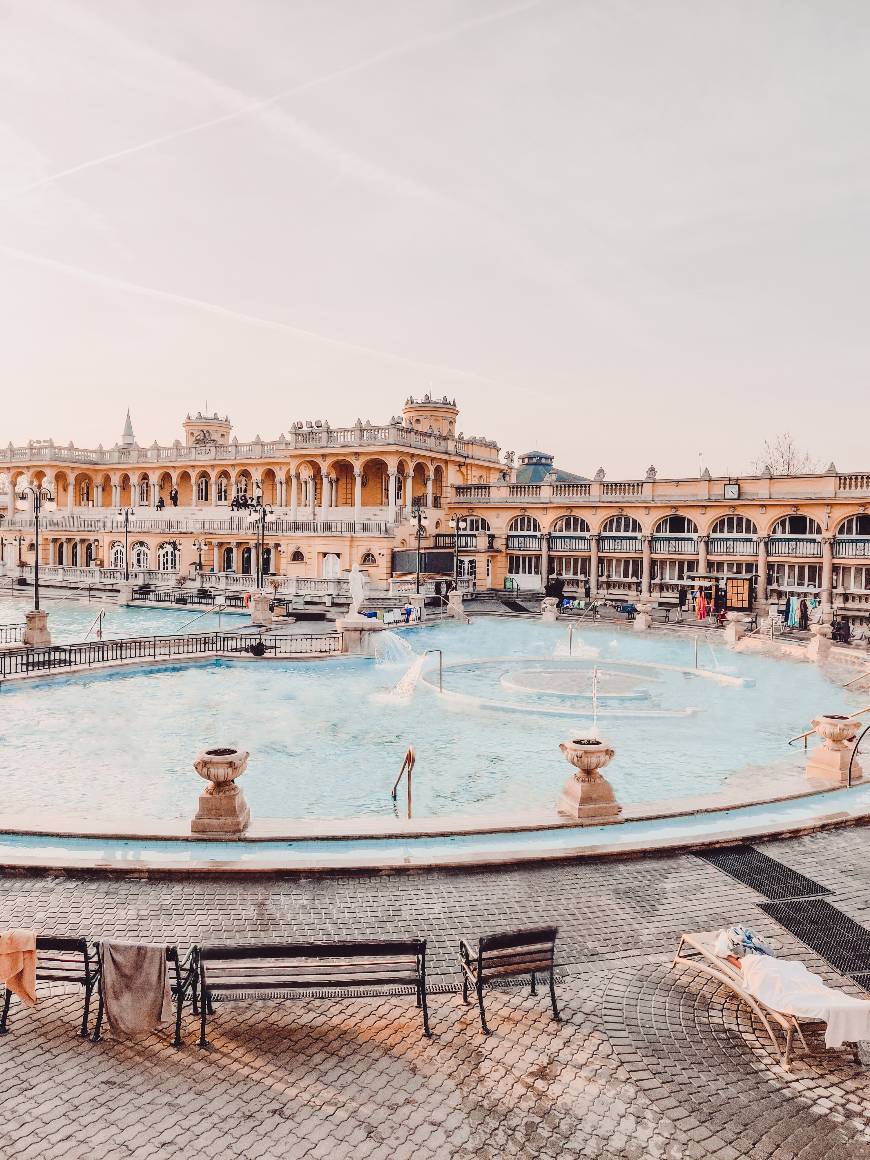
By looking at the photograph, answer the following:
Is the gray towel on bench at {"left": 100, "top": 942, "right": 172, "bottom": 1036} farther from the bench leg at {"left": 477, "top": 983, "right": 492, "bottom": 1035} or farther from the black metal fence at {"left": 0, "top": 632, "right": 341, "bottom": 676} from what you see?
the black metal fence at {"left": 0, "top": 632, "right": 341, "bottom": 676}

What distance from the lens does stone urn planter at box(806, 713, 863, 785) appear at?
12.8 m

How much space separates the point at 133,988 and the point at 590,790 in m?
6.64

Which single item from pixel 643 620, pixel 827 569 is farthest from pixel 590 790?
pixel 827 569

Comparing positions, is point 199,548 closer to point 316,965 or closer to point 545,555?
point 545,555

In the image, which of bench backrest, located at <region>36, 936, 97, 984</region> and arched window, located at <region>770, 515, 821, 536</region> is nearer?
bench backrest, located at <region>36, 936, 97, 984</region>

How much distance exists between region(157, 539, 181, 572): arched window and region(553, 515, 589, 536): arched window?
2922cm

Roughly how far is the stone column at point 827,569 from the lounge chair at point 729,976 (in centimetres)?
3861

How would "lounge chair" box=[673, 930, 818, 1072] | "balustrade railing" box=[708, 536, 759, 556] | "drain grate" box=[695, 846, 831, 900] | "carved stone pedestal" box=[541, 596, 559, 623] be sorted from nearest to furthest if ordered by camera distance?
1. "lounge chair" box=[673, 930, 818, 1072]
2. "drain grate" box=[695, 846, 831, 900]
3. "carved stone pedestal" box=[541, 596, 559, 623]
4. "balustrade railing" box=[708, 536, 759, 556]

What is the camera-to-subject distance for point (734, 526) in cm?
4659

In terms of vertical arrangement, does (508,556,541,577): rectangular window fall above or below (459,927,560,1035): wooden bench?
above

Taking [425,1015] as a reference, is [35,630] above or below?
above

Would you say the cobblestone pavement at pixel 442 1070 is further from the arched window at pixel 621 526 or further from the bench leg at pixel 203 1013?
the arched window at pixel 621 526

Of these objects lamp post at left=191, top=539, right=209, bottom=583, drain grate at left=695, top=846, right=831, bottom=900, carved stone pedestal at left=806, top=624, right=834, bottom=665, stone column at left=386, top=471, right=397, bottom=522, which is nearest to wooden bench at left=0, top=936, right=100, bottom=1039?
drain grate at left=695, top=846, right=831, bottom=900

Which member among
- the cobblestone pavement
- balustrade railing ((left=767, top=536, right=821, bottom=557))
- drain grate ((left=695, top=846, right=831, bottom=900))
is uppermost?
balustrade railing ((left=767, top=536, right=821, bottom=557))
